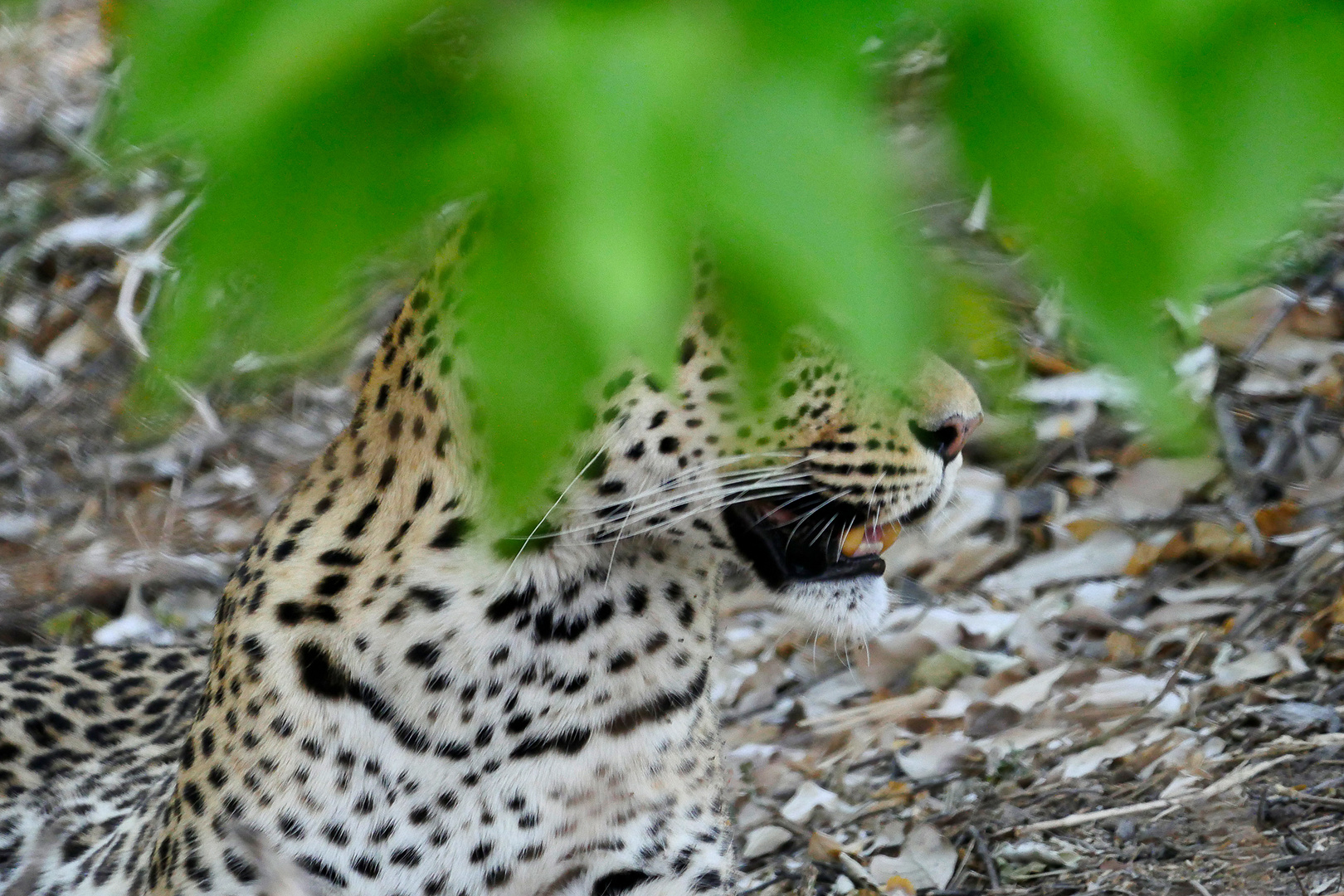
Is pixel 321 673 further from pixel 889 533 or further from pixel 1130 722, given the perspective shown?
pixel 1130 722

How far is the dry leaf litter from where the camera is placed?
12.9 feet

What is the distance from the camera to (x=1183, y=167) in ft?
2.18

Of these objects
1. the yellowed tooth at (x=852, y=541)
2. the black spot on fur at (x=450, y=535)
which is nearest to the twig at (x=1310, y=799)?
the yellowed tooth at (x=852, y=541)

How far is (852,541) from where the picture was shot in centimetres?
317

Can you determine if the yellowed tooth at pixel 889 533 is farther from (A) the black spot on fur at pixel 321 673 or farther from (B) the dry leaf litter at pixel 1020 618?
(A) the black spot on fur at pixel 321 673

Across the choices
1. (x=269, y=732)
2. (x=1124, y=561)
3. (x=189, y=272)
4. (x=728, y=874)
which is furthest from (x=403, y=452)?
(x=1124, y=561)

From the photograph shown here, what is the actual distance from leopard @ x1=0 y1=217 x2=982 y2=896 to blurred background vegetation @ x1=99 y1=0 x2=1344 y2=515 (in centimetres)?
209

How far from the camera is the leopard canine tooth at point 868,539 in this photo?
313 centimetres

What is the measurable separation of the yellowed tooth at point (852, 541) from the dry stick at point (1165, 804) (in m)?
1.22

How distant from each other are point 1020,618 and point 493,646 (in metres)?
2.78

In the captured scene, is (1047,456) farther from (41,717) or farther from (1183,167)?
(1183,167)

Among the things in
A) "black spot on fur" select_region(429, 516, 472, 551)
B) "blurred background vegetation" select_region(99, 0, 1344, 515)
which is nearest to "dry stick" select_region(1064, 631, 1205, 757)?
"black spot on fur" select_region(429, 516, 472, 551)

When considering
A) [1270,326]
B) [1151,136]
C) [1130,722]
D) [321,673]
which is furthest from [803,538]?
[1270,326]

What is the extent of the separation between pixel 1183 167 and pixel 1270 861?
317 cm
